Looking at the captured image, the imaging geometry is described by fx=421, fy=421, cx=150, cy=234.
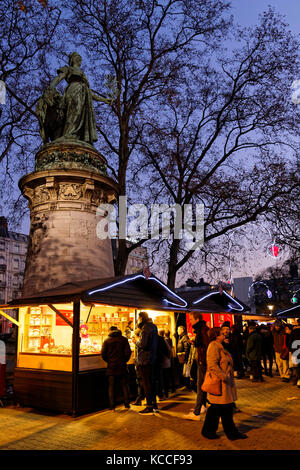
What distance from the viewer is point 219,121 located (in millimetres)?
21469

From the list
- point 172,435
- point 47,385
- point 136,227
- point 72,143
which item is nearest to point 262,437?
point 172,435

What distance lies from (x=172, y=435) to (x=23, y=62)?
1652cm

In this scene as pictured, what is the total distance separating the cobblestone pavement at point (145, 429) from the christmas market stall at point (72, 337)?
0.43 meters

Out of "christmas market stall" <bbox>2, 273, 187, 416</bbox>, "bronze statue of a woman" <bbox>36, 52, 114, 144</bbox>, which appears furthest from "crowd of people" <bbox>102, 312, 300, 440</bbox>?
"bronze statue of a woman" <bbox>36, 52, 114, 144</bbox>

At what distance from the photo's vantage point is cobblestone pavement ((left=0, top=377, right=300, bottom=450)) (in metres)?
6.36

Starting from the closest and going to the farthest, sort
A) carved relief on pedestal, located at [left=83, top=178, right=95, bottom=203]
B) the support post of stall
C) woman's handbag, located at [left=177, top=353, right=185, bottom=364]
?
the support post of stall
woman's handbag, located at [left=177, top=353, right=185, bottom=364]
carved relief on pedestal, located at [left=83, top=178, right=95, bottom=203]

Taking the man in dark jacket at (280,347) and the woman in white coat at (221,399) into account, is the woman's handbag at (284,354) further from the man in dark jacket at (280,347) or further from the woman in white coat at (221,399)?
the woman in white coat at (221,399)

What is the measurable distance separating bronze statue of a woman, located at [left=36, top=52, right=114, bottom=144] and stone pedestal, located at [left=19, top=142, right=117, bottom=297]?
46.0 inches

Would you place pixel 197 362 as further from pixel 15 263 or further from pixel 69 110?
pixel 15 263

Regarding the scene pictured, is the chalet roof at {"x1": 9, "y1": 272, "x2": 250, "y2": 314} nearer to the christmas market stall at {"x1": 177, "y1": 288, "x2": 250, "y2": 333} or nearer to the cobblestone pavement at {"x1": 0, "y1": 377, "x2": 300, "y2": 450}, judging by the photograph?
the christmas market stall at {"x1": 177, "y1": 288, "x2": 250, "y2": 333}

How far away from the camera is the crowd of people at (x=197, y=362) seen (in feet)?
22.0

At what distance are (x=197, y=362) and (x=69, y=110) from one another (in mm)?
9767

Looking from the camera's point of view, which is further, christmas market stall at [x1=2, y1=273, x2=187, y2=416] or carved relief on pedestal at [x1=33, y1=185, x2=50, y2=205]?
carved relief on pedestal at [x1=33, y1=185, x2=50, y2=205]
